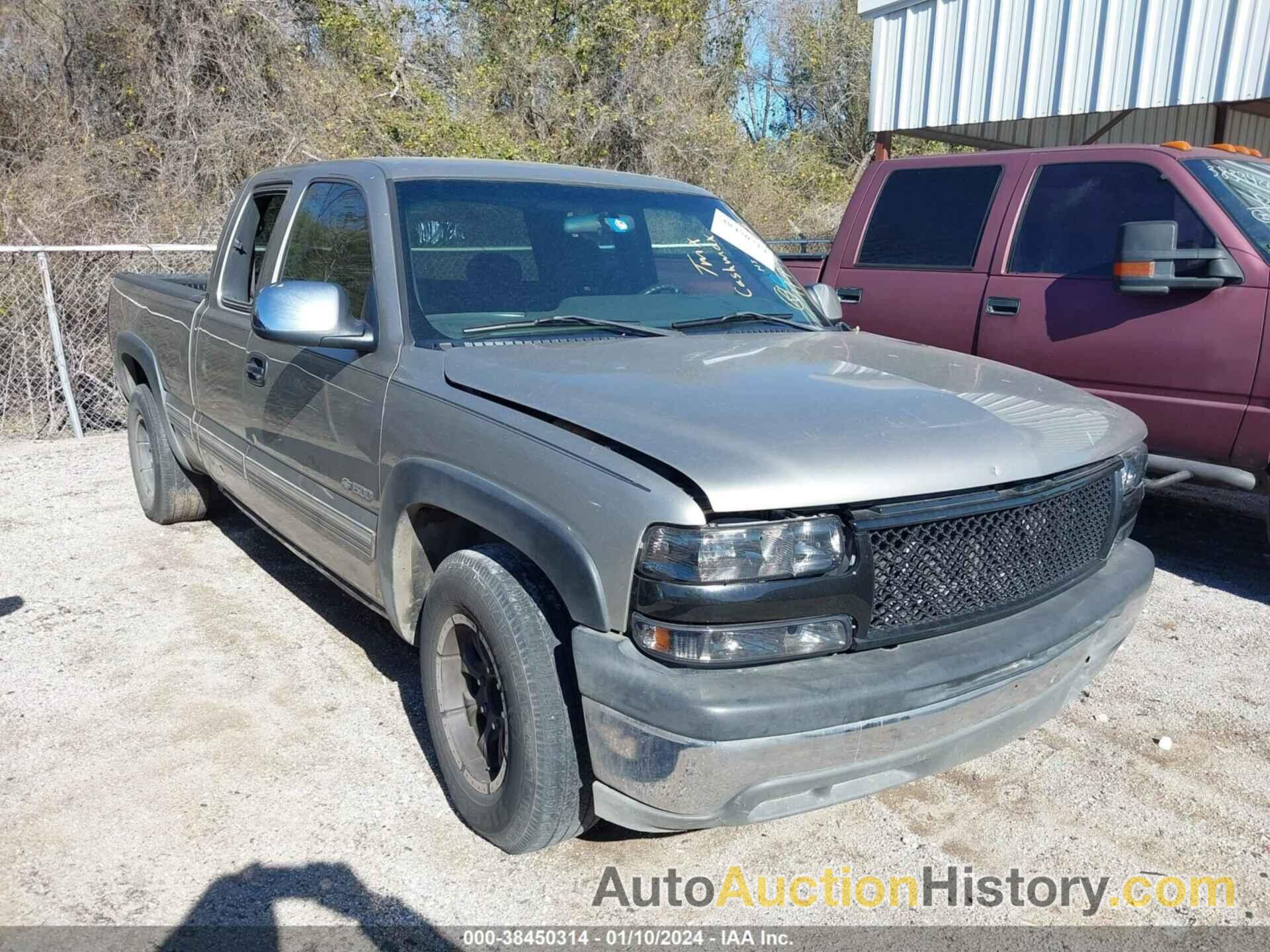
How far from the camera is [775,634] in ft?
7.60

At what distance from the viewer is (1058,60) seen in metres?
11.3

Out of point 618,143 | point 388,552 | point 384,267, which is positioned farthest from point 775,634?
point 618,143

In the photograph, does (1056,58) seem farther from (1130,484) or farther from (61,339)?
(61,339)

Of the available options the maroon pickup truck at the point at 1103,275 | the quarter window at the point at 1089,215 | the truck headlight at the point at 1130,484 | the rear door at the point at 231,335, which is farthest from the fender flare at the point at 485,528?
the quarter window at the point at 1089,215

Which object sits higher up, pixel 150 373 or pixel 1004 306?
pixel 1004 306

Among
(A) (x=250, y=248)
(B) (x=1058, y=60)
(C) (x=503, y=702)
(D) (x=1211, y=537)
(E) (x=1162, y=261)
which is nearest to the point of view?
(C) (x=503, y=702)

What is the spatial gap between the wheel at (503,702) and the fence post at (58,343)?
6.39 m

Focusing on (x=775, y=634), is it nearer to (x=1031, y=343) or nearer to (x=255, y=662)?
(x=255, y=662)

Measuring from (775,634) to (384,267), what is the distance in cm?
181

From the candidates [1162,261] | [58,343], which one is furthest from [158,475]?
[1162,261]

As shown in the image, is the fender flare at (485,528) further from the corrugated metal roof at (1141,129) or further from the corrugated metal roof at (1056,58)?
the corrugated metal roof at (1141,129)

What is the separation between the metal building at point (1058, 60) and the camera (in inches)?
397

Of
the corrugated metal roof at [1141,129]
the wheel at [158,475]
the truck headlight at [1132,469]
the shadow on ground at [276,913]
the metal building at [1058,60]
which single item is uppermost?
the metal building at [1058,60]

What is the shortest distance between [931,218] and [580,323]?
11.3 feet
